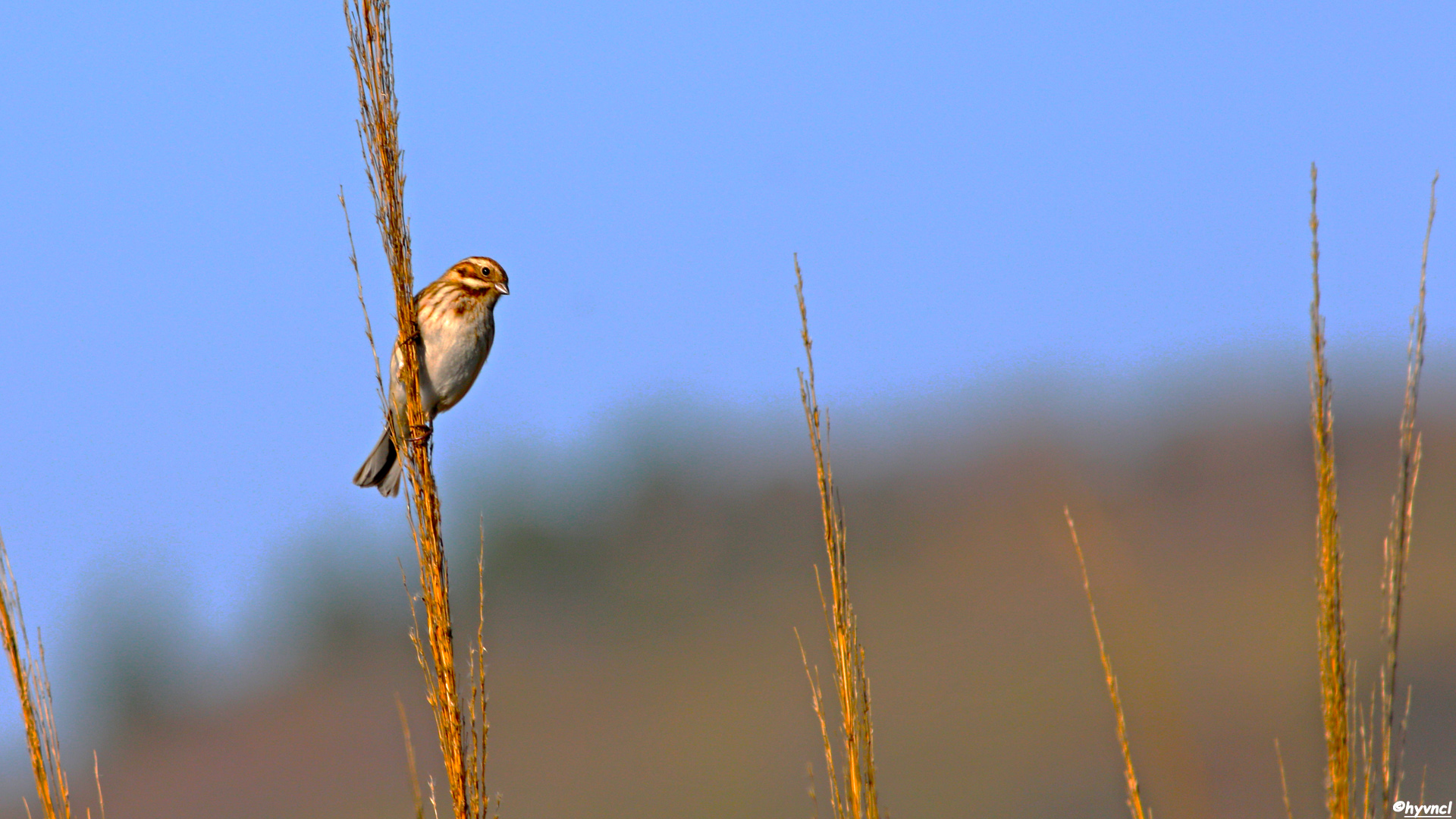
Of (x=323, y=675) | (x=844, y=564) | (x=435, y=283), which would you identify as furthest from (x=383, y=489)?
(x=323, y=675)

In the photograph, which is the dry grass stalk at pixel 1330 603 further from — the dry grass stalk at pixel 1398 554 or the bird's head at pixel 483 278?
the bird's head at pixel 483 278

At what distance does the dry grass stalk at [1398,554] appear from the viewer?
7.02ft

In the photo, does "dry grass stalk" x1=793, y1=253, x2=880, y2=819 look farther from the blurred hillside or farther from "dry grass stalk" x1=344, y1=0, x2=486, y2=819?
the blurred hillside

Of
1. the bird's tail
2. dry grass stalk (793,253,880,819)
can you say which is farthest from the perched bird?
dry grass stalk (793,253,880,819)

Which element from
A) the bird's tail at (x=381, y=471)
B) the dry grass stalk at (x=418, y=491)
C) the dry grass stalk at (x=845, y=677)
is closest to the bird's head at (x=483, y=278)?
the bird's tail at (x=381, y=471)

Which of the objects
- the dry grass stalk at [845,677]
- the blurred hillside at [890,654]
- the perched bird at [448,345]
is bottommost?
the blurred hillside at [890,654]

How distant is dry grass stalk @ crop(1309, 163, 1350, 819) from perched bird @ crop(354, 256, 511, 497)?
406 centimetres

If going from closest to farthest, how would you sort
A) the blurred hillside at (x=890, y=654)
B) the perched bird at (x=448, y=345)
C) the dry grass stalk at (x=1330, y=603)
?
the dry grass stalk at (x=1330, y=603)
the perched bird at (x=448, y=345)
the blurred hillside at (x=890, y=654)

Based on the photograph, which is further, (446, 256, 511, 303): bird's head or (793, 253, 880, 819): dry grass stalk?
(446, 256, 511, 303): bird's head

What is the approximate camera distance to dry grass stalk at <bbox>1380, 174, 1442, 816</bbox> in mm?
2141

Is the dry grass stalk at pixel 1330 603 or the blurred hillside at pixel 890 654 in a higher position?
the dry grass stalk at pixel 1330 603

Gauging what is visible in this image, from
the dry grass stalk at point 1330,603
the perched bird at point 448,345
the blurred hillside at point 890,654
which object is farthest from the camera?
the blurred hillside at point 890,654

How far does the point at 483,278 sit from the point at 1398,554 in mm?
4468

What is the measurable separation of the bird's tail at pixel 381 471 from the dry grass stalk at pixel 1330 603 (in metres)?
4.32
